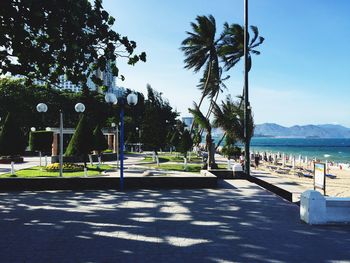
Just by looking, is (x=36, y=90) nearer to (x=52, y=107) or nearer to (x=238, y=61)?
(x=52, y=107)

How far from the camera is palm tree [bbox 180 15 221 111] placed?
2922 cm

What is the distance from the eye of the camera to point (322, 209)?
721 centimetres

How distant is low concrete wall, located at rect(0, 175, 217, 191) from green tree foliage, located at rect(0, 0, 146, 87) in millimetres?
4546

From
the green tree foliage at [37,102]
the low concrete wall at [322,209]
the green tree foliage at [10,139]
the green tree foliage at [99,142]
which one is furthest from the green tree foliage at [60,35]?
the green tree foliage at [37,102]

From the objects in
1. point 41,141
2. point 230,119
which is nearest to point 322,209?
point 230,119

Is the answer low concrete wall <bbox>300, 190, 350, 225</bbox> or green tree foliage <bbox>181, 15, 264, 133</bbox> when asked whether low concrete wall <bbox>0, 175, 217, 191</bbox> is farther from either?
green tree foliage <bbox>181, 15, 264, 133</bbox>

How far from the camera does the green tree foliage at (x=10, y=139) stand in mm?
19500

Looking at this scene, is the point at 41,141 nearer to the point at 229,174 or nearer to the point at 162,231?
the point at 229,174

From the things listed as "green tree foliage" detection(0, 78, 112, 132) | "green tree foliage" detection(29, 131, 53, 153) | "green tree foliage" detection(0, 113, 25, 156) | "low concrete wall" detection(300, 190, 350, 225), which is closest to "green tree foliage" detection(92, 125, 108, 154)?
"green tree foliage" detection(29, 131, 53, 153)

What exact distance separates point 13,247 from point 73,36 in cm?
502

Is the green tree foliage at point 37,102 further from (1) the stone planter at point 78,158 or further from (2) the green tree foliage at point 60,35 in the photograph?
(2) the green tree foliage at point 60,35

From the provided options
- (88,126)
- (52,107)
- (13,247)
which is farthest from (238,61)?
(52,107)

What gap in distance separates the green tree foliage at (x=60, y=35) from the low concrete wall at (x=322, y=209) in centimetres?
561

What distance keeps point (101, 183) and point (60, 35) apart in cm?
604
